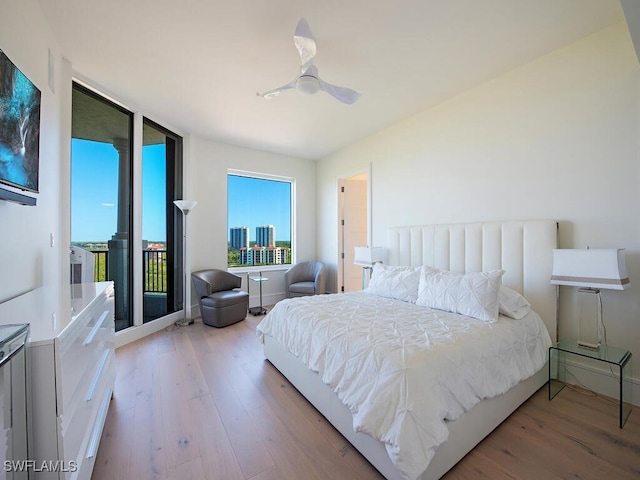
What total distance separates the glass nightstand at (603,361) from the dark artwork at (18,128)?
3751 millimetres

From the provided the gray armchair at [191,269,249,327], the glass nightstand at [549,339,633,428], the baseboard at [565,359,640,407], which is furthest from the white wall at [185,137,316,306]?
the baseboard at [565,359,640,407]

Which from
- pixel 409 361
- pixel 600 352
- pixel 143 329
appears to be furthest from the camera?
pixel 143 329

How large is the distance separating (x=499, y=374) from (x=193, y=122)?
441 centimetres

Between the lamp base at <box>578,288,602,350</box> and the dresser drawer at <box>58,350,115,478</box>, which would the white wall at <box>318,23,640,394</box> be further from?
the dresser drawer at <box>58,350,115,478</box>

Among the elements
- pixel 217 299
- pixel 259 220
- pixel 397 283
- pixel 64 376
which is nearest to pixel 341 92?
pixel 397 283

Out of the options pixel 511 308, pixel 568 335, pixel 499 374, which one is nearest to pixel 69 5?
pixel 499 374

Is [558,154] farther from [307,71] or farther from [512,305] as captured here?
[307,71]

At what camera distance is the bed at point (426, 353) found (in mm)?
1301

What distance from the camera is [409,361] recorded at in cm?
139

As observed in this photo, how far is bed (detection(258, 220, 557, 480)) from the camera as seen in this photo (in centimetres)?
130

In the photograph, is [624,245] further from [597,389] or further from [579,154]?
[597,389]

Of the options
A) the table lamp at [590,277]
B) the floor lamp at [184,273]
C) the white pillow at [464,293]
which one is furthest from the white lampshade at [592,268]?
the floor lamp at [184,273]

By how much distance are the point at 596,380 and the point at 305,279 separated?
3.97 metres

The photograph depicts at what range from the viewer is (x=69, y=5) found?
1831 millimetres
